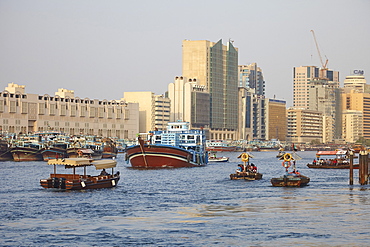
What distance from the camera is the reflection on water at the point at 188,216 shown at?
52.2 meters

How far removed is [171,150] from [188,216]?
77.1 m

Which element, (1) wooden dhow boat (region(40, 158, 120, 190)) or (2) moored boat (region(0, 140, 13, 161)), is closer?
(1) wooden dhow boat (region(40, 158, 120, 190))

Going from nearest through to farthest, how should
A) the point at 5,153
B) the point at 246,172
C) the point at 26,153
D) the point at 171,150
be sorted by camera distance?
the point at 246,172 < the point at 171,150 < the point at 26,153 < the point at 5,153

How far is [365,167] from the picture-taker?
90875mm

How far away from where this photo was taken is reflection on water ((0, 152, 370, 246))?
171ft

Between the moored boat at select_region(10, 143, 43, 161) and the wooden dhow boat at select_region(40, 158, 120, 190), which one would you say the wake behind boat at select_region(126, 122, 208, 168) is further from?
the wooden dhow boat at select_region(40, 158, 120, 190)

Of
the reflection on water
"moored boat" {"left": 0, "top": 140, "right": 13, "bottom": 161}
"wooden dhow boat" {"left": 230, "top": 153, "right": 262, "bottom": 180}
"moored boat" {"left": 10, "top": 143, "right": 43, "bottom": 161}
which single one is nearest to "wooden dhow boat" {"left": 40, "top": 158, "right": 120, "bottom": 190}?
the reflection on water

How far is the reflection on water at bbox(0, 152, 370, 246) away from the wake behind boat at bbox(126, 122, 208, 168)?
147 feet

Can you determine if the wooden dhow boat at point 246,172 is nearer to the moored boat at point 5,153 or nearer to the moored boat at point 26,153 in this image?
the moored boat at point 26,153

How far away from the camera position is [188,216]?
63.4 meters

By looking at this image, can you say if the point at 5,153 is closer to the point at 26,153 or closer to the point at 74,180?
the point at 26,153

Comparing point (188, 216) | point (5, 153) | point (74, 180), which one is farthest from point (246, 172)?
point (5, 153)

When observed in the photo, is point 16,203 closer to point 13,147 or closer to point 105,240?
point 105,240

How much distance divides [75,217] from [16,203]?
41.9ft
